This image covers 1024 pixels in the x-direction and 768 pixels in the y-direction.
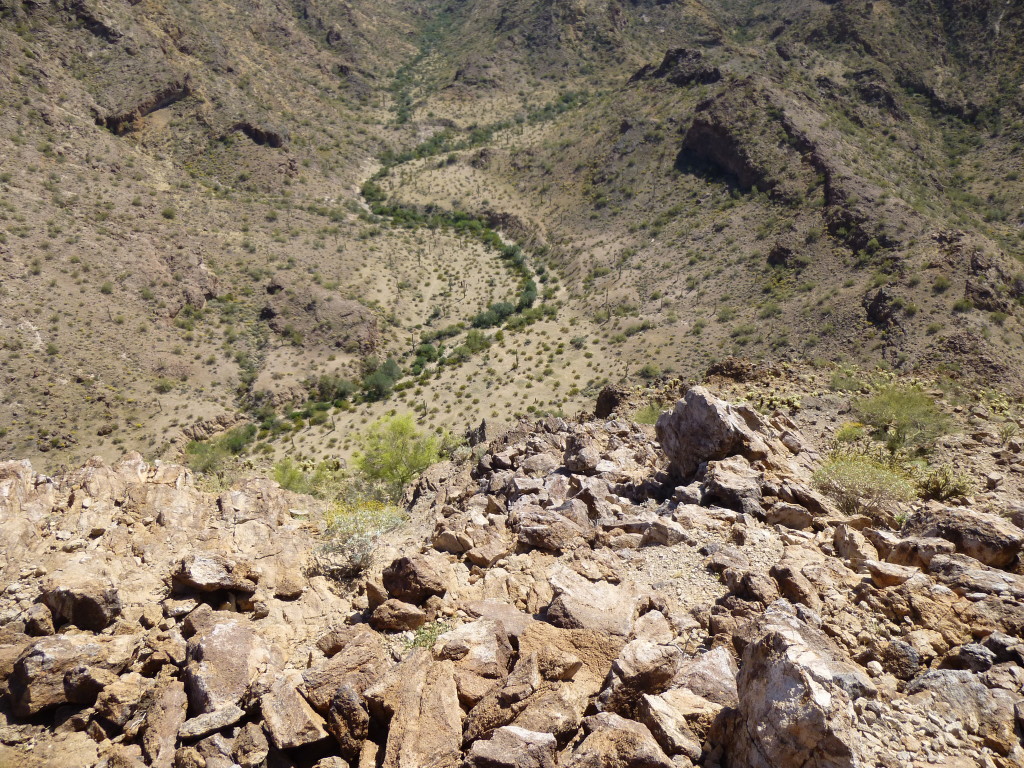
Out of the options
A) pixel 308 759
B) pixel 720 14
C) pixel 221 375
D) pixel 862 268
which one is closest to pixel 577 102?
pixel 720 14

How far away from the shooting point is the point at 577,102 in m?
95.9

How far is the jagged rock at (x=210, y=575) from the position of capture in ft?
28.0

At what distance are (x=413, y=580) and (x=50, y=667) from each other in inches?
181

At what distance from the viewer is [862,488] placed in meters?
11.9

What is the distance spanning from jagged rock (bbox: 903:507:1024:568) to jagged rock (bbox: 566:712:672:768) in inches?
276

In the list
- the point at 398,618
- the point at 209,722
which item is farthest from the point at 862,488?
the point at 209,722

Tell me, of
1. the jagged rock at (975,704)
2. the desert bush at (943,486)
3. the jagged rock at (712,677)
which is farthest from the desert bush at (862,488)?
the jagged rock at (712,677)

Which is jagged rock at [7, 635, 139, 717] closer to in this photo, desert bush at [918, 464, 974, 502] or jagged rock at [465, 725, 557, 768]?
jagged rock at [465, 725, 557, 768]

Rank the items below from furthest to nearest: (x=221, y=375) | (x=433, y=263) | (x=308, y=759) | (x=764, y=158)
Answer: (x=433, y=263)
(x=764, y=158)
(x=221, y=375)
(x=308, y=759)

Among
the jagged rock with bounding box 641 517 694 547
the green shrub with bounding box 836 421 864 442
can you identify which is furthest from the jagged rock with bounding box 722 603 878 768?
the green shrub with bounding box 836 421 864 442

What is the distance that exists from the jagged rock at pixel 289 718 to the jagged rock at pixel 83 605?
3531 mm

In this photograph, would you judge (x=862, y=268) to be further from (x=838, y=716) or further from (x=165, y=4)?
(x=165, y=4)

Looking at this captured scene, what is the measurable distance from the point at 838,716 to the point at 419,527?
11.5m

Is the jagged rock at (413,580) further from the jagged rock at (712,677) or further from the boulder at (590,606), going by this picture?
the jagged rock at (712,677)
